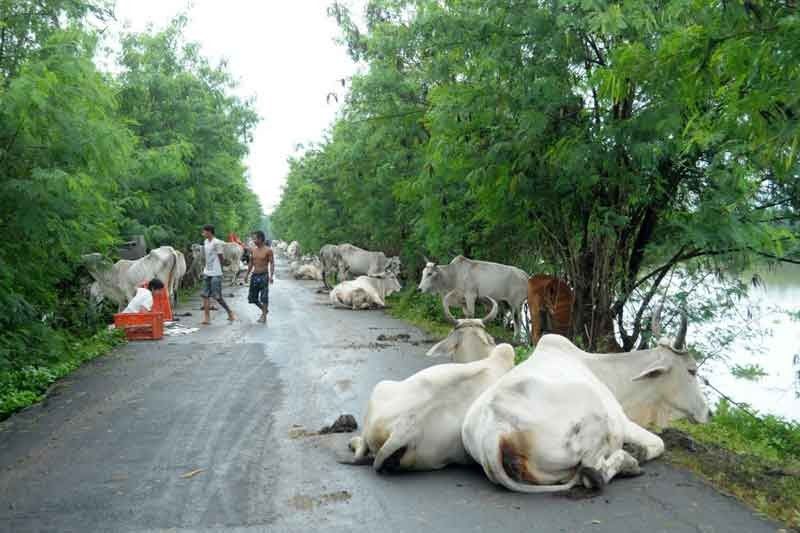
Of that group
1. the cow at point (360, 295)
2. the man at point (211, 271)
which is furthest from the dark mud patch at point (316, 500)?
the cow at point (360, 295)

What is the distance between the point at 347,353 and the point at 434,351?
444 centimetres

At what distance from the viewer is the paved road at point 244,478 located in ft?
15.4

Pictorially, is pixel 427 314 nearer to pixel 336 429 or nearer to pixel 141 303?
pixel 141 303

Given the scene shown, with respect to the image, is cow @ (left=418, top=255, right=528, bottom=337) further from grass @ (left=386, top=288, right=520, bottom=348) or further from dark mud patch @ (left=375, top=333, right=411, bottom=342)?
dark mud patch @ (left=375, top=333, right=411, bottom=342)

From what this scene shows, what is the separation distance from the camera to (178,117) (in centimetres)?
2280

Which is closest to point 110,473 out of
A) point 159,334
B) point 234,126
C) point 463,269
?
point 159,334

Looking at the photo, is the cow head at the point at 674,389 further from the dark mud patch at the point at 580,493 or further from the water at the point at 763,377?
the water at the point at 763,377

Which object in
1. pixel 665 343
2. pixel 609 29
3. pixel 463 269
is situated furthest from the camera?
pixel 463 269

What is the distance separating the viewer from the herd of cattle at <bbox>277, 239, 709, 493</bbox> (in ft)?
16.5

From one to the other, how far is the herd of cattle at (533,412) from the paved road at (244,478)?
174mm

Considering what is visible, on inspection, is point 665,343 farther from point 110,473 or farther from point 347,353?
point 347,353

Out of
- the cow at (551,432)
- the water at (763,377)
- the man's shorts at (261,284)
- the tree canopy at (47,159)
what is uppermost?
the tree canopy at (47,159)

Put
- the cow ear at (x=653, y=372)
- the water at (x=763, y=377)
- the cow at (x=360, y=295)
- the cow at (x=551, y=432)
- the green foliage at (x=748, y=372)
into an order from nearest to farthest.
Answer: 1. the cow at (x=551, y=432)
2. the cow ear at (x=653, y=372)
3. the water at (x=763, y=377)
4. the green foliage at (x=748, y=372)
5. the cow at (x=360, y=295)

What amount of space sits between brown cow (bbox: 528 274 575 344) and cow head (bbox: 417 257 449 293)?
3483 mm
